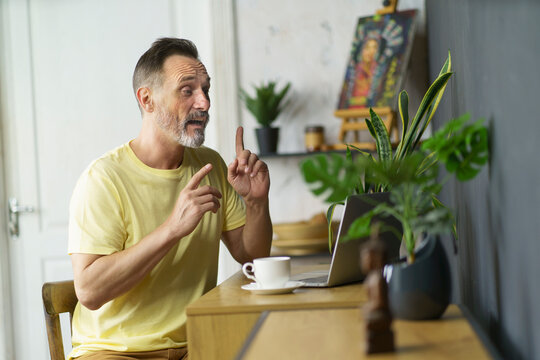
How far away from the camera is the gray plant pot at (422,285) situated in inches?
42.3

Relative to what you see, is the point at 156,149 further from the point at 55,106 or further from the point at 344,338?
the point at 55,106

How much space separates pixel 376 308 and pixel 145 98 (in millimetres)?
1337

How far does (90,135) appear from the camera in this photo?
3.32 m

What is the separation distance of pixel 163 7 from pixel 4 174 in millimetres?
1167

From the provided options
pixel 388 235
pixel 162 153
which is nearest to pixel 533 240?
pixel 388 235

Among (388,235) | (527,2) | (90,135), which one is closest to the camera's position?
(527,2)

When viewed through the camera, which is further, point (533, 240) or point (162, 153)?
point (162, 153)

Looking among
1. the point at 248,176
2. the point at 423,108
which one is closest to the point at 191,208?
the point at 248,176

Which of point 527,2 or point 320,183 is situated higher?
point 527,2

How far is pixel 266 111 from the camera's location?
→ 118 inches

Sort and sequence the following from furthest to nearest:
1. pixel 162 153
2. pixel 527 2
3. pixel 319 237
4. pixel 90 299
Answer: pixel 319 237
pixel 162 153
pixel 90 299
pixel 527 2

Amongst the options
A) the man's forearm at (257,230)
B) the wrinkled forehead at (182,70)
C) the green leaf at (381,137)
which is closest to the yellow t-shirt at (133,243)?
the man's forearm at (257,230)

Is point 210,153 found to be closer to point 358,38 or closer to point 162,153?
point 162,153

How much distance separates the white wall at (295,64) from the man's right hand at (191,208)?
1456 millimetres
